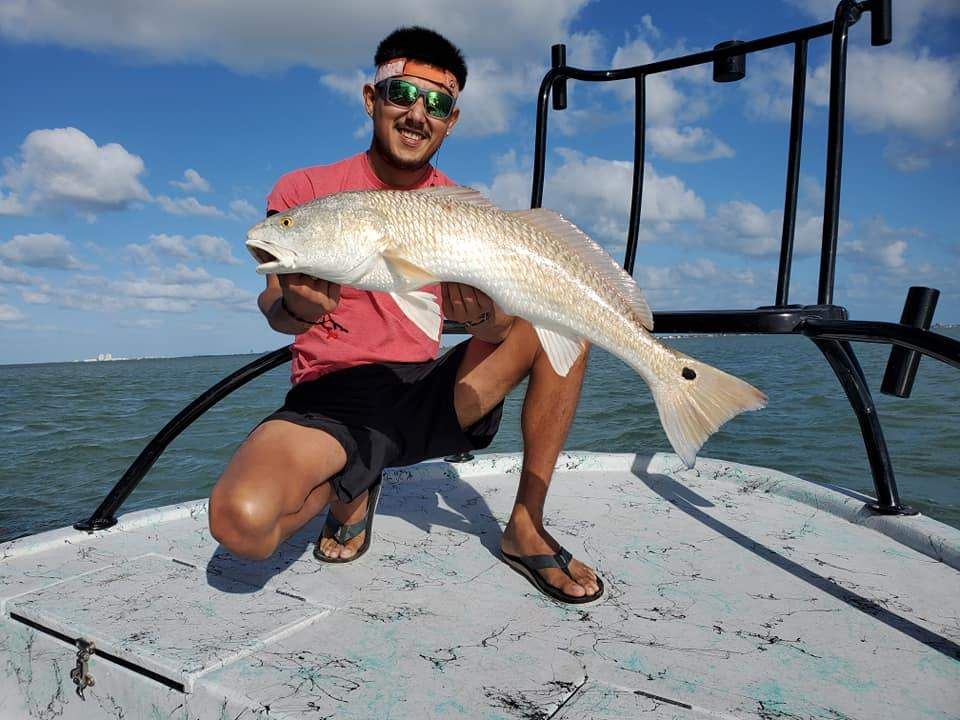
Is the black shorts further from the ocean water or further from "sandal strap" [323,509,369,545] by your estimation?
the ocean water

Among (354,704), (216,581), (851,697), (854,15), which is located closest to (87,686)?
(216,581)

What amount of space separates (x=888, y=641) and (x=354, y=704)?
1.56 meters

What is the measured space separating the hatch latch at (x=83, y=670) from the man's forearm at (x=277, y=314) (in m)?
1.14

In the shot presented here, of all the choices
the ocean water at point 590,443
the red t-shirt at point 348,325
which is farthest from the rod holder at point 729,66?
the ocean water at point 590,443

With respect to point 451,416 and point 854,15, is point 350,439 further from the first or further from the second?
point 854,15

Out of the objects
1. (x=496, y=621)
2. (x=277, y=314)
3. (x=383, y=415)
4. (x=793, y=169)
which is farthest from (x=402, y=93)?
(x=496, y=621)

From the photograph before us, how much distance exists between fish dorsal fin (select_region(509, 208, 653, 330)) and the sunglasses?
0.79 meters

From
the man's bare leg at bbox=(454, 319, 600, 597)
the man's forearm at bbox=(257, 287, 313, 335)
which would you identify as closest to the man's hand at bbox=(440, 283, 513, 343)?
the man's bare leg at bbox=(454, 319, 600, 597)

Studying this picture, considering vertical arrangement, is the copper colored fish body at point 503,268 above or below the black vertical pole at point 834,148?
below

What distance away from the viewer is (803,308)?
2328 millimetres

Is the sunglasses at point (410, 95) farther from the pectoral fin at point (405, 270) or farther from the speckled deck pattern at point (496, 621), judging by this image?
the speckled deck pattern at point (496, 621)

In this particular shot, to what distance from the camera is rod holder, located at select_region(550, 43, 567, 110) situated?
11.5ft

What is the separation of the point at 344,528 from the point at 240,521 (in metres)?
0.56

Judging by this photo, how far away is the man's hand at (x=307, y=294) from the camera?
2254 mm
